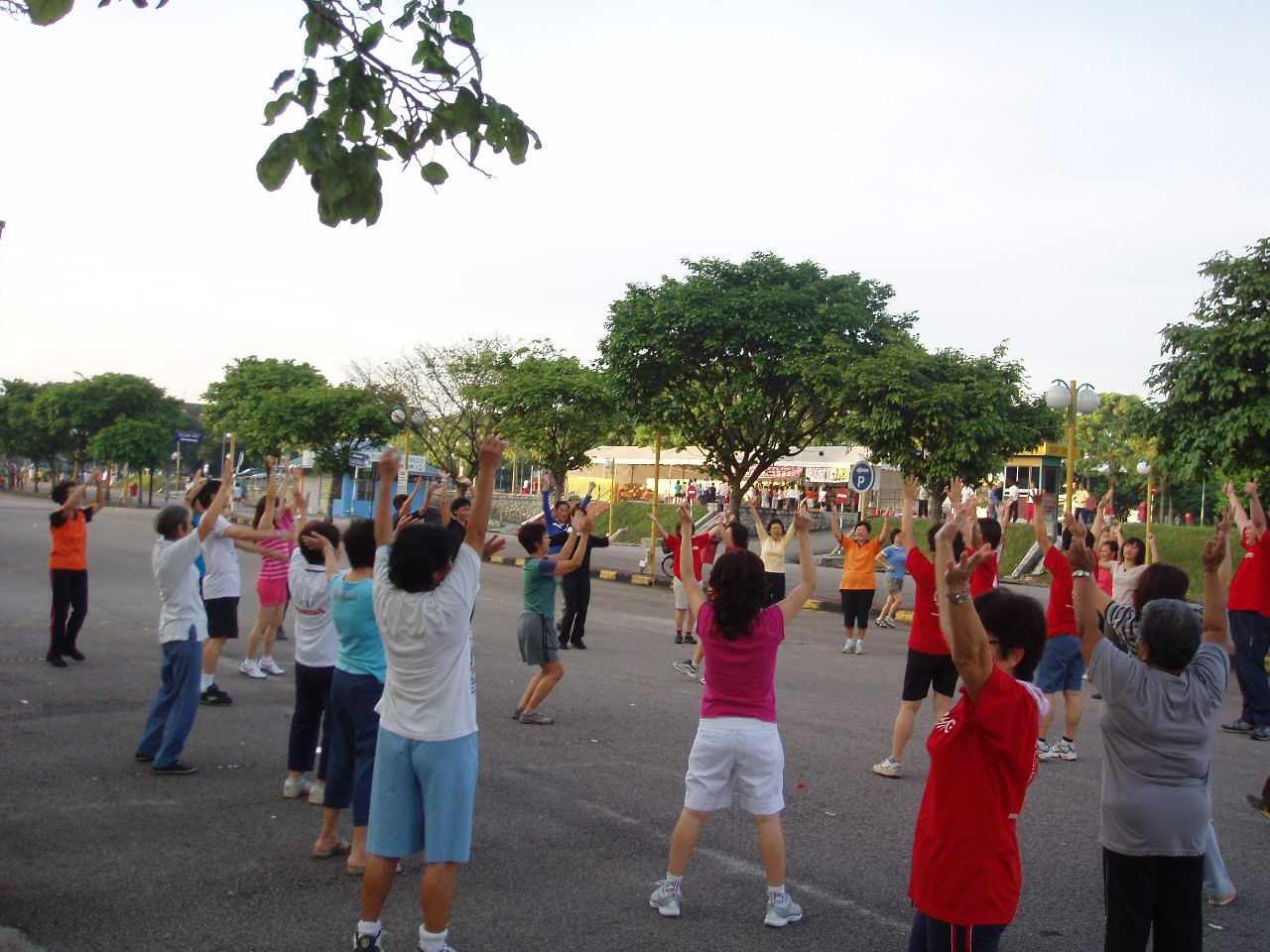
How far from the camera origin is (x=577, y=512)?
275 inches

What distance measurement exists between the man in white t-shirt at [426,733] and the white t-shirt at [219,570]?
220 inches

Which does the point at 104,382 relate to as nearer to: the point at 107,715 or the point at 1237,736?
the point at 107,715

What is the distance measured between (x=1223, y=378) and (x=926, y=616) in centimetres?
1002

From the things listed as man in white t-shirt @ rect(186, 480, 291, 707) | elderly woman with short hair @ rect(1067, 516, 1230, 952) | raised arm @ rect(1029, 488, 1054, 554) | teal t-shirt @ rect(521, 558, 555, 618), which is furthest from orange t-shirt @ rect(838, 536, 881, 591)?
elderly woman with short hair @ rect(1067, 516, 1230, 952)

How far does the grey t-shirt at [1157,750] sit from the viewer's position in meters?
3.40

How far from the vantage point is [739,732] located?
4.56 metres

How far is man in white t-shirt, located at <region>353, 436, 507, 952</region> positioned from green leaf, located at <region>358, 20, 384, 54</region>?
2.14 meters

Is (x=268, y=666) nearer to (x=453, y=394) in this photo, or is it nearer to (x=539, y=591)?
(x=539, y=591)

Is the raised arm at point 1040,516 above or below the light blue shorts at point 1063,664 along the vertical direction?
above

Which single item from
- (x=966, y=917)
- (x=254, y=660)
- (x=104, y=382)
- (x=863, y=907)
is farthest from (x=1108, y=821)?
(x=104, y=382)

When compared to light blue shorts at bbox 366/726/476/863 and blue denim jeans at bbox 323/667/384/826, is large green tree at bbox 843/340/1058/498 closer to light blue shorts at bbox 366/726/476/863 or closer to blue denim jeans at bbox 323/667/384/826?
blue denim jeans at bbox 323/667/384/826

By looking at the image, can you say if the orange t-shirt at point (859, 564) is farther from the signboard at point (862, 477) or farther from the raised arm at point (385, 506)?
the raised arm at point (385, 506)

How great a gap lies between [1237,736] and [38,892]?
29.9 feet

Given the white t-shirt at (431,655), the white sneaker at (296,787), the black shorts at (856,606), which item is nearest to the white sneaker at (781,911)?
the white t-shirt at (431,655)
